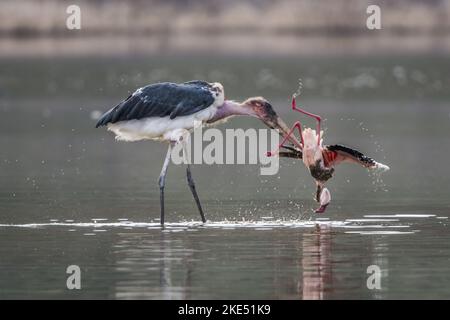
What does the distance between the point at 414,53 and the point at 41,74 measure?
531 inches

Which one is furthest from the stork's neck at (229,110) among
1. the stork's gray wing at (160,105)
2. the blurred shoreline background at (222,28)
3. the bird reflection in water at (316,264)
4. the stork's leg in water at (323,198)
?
the blurred shoreline background at (222,28)

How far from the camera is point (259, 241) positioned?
15.2m

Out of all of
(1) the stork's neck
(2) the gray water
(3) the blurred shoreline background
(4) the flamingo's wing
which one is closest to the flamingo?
(4) the flamingo's wing

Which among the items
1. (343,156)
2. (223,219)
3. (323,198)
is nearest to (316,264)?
(323,198)

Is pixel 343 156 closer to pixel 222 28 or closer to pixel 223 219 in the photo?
pixel 223 219

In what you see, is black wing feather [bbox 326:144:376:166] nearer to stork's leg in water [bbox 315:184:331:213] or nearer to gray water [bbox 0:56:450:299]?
stork's leg in water [bbox 315:184:331:213]

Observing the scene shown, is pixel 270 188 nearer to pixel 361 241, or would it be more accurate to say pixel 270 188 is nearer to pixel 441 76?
pixel 361 241

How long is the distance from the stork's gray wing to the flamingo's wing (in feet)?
5.05

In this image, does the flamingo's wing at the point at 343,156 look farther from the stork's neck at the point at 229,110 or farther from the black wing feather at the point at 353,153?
the stork's neck at the point at 229,110

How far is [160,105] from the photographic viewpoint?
17.0 metres

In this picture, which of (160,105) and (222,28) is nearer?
(160,105)

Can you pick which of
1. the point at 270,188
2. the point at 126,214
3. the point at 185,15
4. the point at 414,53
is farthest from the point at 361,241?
the point at 185,15

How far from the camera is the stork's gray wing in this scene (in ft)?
55.7

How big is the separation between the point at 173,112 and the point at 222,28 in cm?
4919
